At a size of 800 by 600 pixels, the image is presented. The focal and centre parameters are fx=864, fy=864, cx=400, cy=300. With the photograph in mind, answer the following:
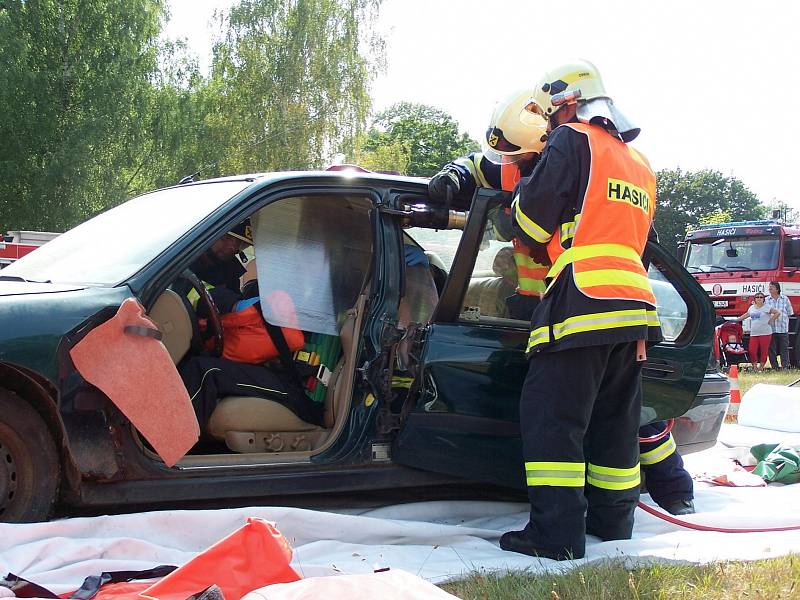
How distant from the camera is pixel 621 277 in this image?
3.46m

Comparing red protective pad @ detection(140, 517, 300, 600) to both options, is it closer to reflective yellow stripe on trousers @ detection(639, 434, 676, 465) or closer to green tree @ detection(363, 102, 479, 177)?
reflective yellow stripe on trousers @ detection(639, 434, 676, 465)

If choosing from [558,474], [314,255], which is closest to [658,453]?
[558,474]

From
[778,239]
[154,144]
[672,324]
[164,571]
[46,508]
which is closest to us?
[164,571]

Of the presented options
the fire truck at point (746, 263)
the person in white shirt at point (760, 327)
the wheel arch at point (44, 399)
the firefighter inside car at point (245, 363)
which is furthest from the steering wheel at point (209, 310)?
the fire truck at point (746, 263)

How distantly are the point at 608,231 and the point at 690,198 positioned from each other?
56434 mm

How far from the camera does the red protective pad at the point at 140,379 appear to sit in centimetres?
302

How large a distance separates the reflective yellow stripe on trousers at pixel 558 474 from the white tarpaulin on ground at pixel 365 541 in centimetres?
→ 30

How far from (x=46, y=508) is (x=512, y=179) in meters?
2.35

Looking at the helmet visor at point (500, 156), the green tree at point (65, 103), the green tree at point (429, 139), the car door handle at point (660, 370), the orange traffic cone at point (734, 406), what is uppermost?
the green tree at point (429, 139)

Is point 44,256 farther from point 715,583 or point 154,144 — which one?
point 154,144

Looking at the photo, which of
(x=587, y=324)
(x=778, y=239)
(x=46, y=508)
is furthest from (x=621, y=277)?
(x=778, y=239)

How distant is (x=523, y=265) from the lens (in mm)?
3904

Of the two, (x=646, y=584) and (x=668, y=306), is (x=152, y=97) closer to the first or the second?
(x=668, y=306)

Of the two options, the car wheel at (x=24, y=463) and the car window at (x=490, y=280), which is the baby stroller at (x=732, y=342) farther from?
the car wheel at (x=24, y=463)
